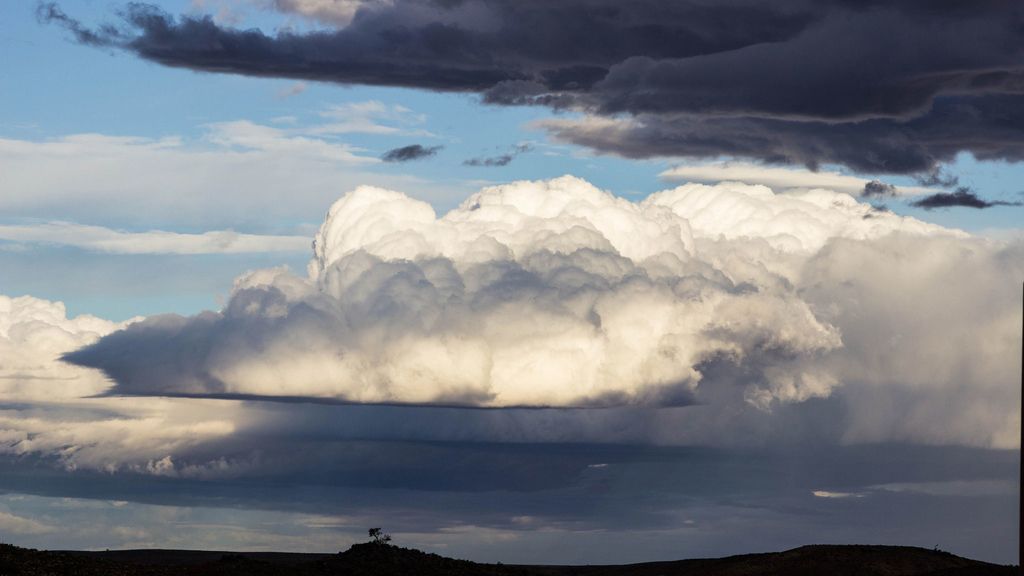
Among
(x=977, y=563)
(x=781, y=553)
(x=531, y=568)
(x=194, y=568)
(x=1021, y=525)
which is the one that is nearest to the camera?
(x=1021, y=525)

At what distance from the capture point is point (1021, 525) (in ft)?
234

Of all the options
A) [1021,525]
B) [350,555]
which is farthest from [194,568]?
[1021,525]

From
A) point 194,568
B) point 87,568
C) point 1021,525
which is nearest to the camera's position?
point 1021,525

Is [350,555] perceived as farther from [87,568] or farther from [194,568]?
[87,568]

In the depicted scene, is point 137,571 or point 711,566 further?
point 711,566

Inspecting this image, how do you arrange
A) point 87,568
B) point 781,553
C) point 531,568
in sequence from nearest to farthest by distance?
point 87,568
point 781,553
point 531,568

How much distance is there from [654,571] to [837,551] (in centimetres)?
2727

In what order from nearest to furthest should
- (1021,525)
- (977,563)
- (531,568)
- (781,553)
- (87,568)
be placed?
1. (1021,525)
2. (87,568)
3. (977,563)
4. (781,553)
5. (531,568)

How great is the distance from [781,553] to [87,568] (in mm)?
69812

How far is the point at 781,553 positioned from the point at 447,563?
112ft

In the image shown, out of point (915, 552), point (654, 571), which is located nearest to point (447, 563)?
point (654, 571)

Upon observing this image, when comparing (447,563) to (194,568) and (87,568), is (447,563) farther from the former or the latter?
(87,568)

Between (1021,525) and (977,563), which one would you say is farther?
(977,563)

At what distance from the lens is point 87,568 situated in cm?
12744
